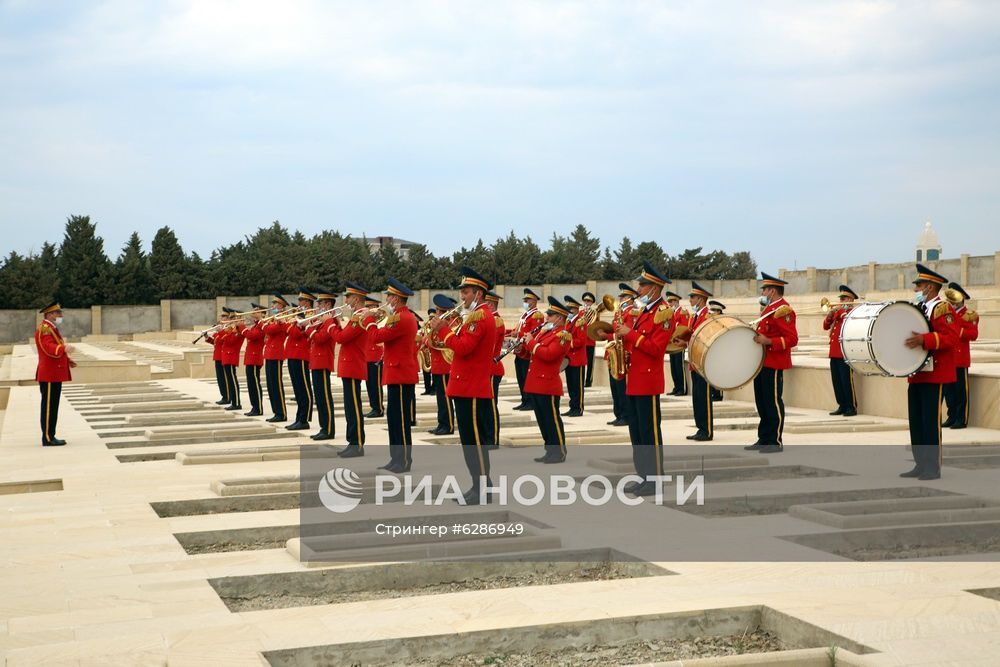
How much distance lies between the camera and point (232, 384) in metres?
19.5

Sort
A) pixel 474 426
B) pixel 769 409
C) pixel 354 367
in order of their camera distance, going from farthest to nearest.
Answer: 1. pixel 354 367
2. pixel 769 409
3. pixel 474 426

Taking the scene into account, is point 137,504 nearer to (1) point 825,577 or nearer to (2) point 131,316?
(1) point 825,577

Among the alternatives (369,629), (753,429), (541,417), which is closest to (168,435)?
(541,417)

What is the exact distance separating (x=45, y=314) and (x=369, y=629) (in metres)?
10.7

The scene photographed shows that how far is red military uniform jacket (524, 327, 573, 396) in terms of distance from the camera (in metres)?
11.6

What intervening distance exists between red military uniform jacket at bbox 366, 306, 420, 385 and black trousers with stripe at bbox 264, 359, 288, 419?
5962 millimetres

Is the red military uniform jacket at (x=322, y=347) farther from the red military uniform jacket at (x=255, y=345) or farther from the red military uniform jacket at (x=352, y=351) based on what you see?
the red military uniform jacket at (x=255, y=345)

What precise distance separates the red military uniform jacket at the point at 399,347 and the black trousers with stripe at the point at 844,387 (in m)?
7.15

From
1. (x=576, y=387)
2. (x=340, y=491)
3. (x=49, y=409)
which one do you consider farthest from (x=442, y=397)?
(x=340, y=491)

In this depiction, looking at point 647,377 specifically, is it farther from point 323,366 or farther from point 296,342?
point 296,342

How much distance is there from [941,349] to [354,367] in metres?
5.91

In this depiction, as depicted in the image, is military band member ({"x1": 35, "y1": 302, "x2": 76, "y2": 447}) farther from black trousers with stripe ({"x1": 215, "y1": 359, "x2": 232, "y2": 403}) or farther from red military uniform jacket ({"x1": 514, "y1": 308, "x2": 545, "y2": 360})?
black trousers with stripe ({"x1": 215, "y1": 359, "x2": 232, "y2": 403})

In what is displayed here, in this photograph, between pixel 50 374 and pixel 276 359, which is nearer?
pixel 50 374

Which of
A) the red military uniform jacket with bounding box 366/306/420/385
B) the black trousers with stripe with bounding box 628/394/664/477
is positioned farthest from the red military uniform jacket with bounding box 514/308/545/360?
the black trousers with stripe with bounding box 628/394/664/477
